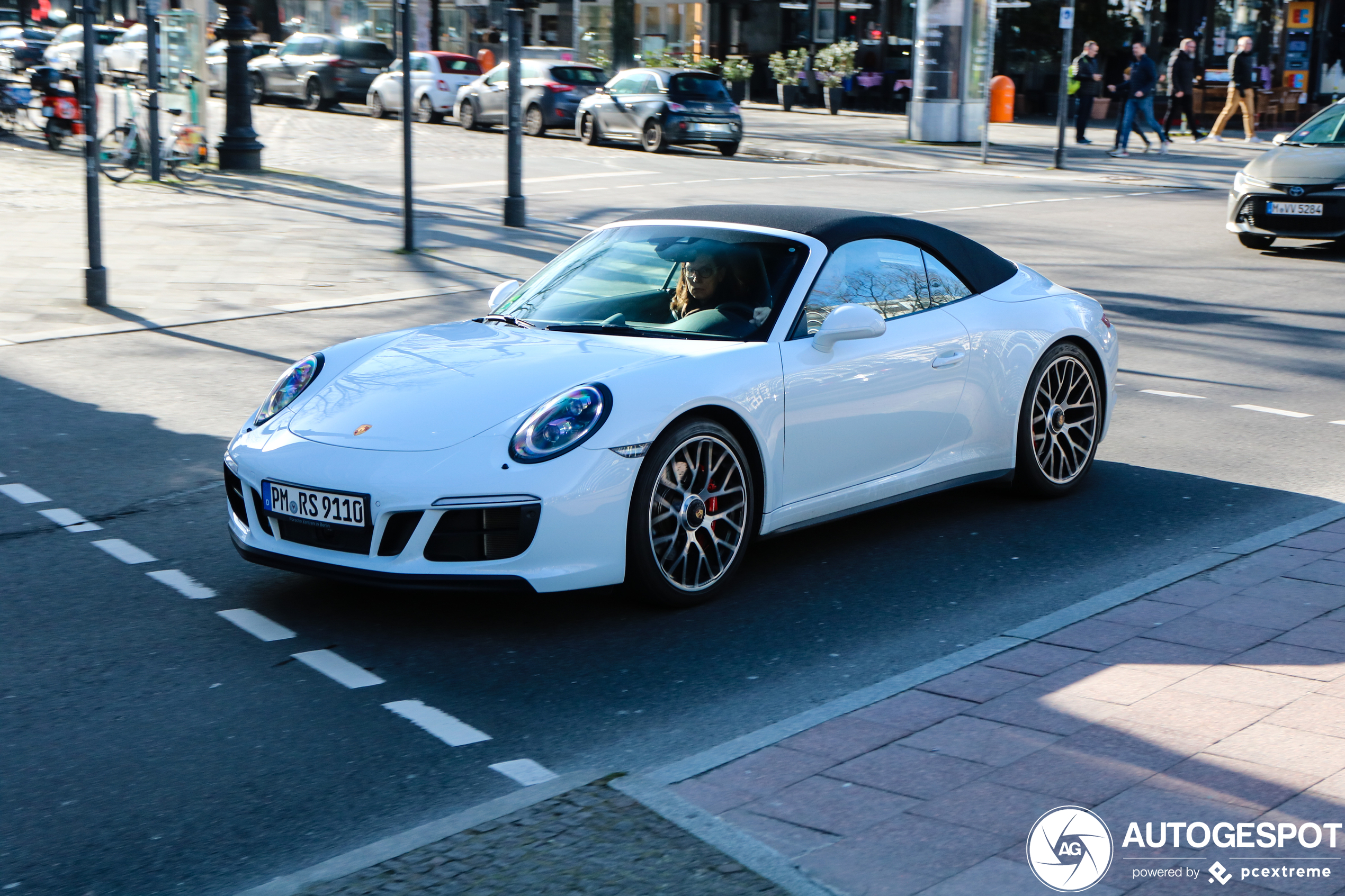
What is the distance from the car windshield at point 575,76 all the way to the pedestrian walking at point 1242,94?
1275cm

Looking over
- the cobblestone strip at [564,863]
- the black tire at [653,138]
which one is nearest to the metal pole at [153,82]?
the black tire at [653,138]

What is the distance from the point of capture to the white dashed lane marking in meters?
9.24

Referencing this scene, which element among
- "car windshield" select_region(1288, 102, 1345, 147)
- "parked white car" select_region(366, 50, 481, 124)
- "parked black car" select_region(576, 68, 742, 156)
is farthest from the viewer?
"parked white car" select_region(366, 50, 481, 124)

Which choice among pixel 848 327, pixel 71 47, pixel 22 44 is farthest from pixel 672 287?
pixel 71 47

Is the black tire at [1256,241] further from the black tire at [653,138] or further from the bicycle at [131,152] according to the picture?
the black tire at [653,138]

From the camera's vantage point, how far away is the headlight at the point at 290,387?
557 centimetres

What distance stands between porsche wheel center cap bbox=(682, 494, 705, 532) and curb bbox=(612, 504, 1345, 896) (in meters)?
0.96

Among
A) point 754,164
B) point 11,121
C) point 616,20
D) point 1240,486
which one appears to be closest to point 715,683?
point 1240,486

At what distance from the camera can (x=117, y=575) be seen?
18.8 feet

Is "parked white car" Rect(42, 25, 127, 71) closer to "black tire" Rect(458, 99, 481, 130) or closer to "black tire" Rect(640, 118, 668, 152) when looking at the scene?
"black tire" Rect(458, 99, 481, 130)

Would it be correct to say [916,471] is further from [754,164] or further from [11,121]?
[11,121]

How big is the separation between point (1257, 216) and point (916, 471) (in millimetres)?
10615

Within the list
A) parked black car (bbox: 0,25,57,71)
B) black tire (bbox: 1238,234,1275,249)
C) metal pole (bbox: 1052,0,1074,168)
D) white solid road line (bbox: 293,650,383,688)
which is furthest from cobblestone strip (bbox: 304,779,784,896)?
parked black car (bbox: 0,25,57,71)

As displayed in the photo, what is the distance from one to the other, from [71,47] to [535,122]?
18273 mm
